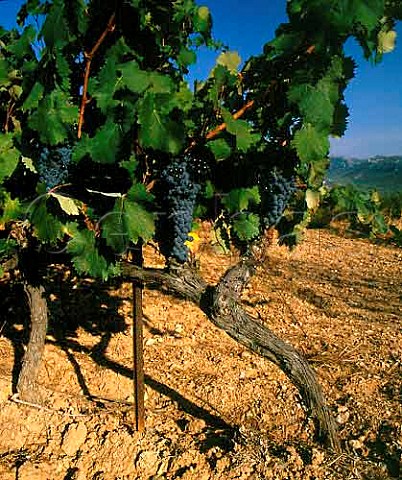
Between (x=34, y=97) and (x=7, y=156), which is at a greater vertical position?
(x=34, y=97)

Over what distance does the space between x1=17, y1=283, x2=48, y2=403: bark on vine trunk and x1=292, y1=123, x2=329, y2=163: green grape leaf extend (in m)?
1.74

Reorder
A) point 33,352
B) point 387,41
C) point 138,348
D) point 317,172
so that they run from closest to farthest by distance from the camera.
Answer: point 387,41
point 317,172
point 138,348
point 33,352

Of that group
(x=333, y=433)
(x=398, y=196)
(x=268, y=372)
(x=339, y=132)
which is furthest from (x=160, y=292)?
(x=398, y=196)

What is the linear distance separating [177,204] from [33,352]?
1.39m

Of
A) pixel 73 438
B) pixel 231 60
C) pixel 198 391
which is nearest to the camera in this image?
pixel 231 60

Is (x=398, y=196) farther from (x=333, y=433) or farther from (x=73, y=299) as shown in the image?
(x=333, y=433)

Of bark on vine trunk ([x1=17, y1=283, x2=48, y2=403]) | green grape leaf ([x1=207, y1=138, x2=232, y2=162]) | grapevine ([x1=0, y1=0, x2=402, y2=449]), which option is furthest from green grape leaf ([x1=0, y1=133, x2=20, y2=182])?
bark on vine trunk ([x1=17, y1=283, x2=48, y2=403])

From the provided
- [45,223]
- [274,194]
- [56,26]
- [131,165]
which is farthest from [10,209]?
[274,194]

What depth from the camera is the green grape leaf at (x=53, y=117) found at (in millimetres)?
1743

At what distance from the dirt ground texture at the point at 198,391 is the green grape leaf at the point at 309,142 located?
4.55 ft

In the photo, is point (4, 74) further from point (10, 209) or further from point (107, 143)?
point (107, 143)

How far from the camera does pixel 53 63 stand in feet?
5.74

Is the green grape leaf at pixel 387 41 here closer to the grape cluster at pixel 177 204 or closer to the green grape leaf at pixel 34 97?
the grape cluster at pixel 177 204

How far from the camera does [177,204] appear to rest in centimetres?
199
